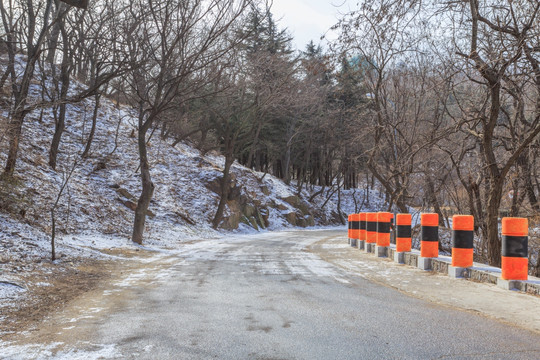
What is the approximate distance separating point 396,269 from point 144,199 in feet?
29.5

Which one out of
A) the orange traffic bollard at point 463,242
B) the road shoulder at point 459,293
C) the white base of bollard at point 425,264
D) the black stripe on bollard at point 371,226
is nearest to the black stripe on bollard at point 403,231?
the road shoulder at point 459,293

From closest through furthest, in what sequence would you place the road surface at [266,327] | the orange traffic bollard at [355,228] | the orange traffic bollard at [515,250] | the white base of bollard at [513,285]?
the road surface at [266,327]
the white base of bollard at [513,285]
the orange traffic bollard at [515,250]
the orange traffic bollard at [355,228]

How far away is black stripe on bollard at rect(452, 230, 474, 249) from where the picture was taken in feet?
22.4

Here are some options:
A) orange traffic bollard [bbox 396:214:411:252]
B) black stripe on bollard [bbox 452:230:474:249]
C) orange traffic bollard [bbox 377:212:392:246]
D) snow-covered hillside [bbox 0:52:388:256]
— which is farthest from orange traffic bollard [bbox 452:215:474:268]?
snow-covered hillside [bbox 0:52:388:256]

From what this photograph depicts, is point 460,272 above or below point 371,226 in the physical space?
below

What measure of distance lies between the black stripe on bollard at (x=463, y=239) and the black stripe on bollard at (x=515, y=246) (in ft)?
2.97

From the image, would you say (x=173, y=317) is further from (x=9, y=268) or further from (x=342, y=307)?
(x=9, y=268)

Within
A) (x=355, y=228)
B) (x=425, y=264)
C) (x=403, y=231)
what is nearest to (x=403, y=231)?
(x=403, y=231)

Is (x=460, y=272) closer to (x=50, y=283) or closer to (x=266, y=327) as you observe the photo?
(x=266, y=327)

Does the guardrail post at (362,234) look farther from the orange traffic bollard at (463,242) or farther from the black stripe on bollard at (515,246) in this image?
the black stripe on bollard at (515,246)

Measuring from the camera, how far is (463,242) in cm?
686

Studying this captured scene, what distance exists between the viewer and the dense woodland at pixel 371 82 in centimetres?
866

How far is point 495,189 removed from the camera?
365 inches

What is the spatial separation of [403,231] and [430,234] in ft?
3.89
